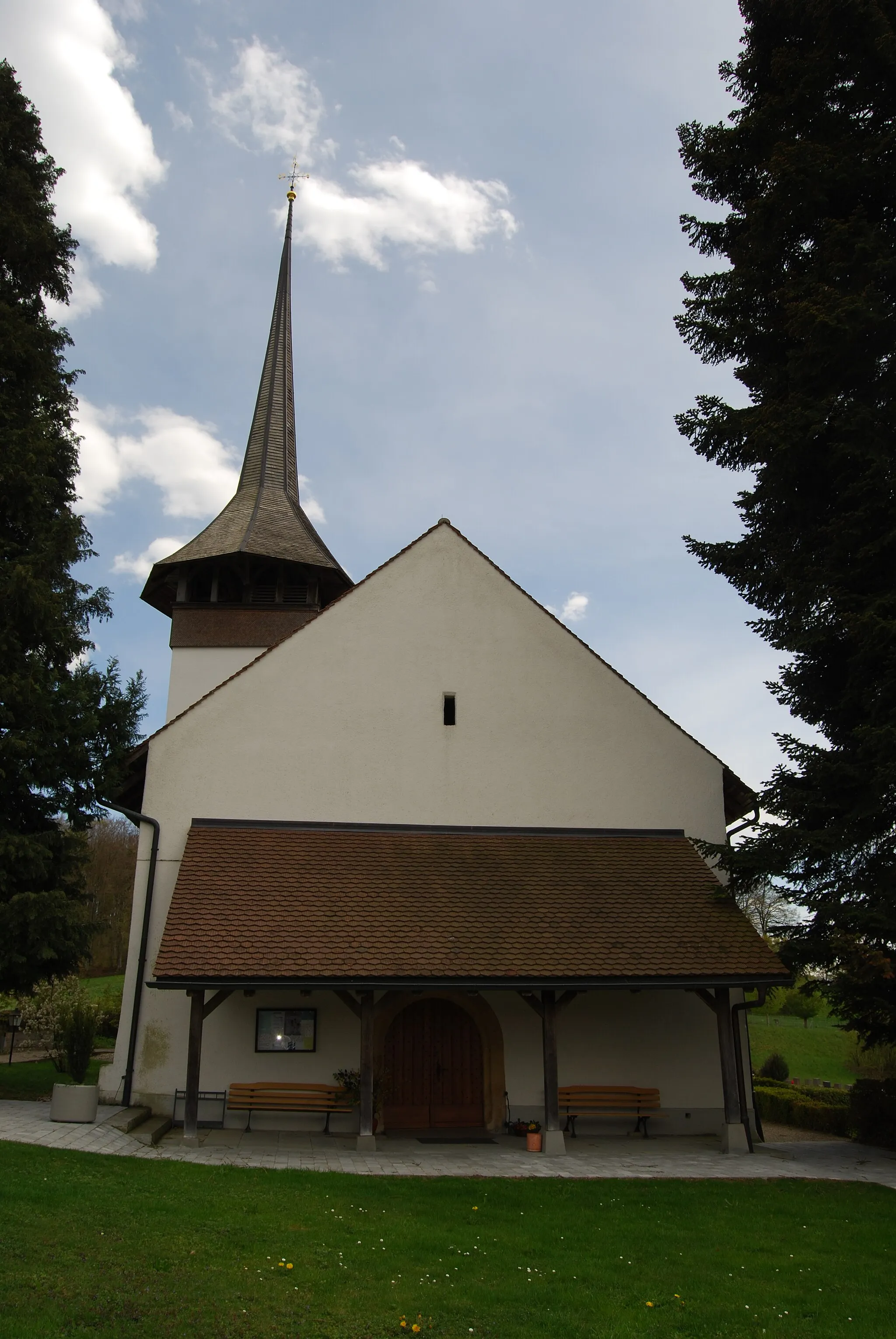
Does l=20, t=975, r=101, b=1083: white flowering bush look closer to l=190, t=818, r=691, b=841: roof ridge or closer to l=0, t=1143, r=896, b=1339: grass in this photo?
l=190, t=818, r=691, b=841: roof ridge

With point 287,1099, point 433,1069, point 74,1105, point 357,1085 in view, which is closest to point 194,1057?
point 74,1105

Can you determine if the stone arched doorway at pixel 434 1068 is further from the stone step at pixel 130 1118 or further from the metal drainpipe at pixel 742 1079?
the metal drainpipe at pixel 742 1079

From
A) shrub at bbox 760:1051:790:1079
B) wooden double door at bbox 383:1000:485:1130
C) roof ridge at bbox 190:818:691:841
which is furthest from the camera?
shrub at bbox 760:1051:790:1079

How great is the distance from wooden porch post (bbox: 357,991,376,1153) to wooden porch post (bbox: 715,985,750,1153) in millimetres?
4451

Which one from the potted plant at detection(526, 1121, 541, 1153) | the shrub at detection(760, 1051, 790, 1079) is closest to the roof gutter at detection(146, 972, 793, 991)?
the potted plant at detection(526, 1121, 541, 1153)

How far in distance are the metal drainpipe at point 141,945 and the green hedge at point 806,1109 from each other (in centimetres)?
1048

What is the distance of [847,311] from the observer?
38.2ft

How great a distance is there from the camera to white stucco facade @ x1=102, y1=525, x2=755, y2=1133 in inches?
551

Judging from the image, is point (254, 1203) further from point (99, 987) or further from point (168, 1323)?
point (99, 987)

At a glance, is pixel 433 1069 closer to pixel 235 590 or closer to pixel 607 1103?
pixel 607 1103

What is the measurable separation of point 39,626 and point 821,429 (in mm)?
10751

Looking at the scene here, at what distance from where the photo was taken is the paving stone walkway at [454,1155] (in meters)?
10.7

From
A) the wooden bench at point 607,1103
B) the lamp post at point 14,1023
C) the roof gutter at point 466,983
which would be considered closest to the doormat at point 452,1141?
the wooden bench at point 607,1103

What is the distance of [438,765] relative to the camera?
15.5 meters
